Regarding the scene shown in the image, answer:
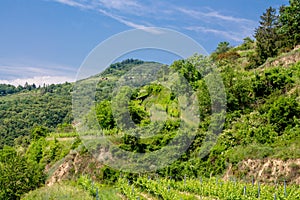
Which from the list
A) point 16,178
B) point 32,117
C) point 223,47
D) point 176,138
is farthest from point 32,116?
point 176,138

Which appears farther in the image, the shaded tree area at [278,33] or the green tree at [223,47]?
the green tree at [223,47]

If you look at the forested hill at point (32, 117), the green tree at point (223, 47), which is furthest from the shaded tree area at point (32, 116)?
the green tree at point (223, 47)

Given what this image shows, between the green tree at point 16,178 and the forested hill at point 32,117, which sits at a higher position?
the forested hill at point 32,117

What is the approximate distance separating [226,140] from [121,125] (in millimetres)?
5855

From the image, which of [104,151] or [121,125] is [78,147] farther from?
[121,125]

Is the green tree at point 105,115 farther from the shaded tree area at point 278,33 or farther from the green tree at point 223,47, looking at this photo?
the green tree at point 223,47

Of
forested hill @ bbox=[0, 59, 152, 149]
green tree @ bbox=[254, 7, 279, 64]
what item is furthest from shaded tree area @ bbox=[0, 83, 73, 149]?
green tree @ bbox=[254, 7, 279, 64]

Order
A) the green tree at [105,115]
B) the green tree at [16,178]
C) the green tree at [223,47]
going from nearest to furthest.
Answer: the green tree at [16,178] < the green tree at [105,115] < the green tree at [223,47]

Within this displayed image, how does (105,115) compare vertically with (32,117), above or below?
above

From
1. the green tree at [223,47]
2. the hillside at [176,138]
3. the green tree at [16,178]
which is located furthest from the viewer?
the green tree at [223,47]

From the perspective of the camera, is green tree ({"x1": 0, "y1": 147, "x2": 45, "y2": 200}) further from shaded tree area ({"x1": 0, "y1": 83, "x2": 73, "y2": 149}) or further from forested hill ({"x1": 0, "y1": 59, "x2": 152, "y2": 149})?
shaded tree area ({"x1": 0, "y1": 83, "x2": 73, "y2": 149})

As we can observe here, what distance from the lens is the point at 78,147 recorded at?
2506cm

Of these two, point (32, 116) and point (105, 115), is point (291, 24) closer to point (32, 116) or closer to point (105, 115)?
point (105, 115)

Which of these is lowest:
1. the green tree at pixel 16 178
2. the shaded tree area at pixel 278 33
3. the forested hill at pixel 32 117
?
the green tree at pixel 16 178
